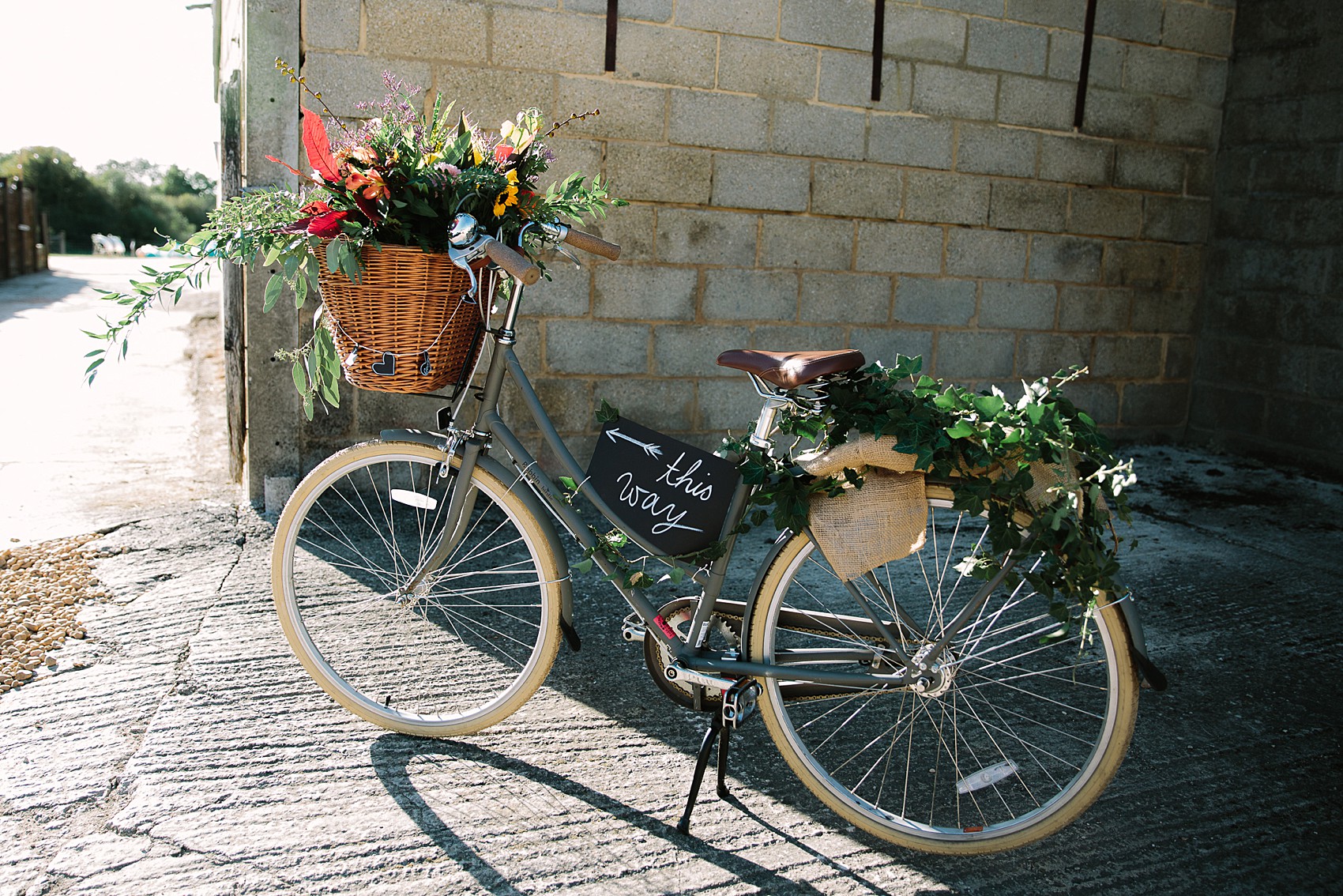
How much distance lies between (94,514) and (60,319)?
9.33 m

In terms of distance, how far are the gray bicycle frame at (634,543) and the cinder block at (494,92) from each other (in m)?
2.13

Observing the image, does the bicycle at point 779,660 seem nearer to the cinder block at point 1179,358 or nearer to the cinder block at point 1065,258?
the cinder block at point 1065,258

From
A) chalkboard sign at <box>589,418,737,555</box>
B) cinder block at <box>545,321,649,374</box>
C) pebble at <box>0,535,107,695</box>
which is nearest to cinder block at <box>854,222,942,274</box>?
cinder block at <box>545,321,649,374</box>

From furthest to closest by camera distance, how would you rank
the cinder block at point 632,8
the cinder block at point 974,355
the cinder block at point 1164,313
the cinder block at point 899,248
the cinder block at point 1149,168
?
1. the cinder block at point 1164,313
2. the cinder block at point 1149,168
3. the cinder block at point 974,355
4. the cinder block at point 899,248
5. the cinder block at point 632,8

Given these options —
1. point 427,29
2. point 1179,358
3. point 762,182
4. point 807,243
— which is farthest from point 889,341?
point 427,29

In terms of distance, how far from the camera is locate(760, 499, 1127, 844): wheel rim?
218 cm

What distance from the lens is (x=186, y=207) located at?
167 ft

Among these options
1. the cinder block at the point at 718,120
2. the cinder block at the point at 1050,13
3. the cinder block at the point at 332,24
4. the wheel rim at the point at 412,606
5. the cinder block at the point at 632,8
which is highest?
the cinder block at the point at 1050,13

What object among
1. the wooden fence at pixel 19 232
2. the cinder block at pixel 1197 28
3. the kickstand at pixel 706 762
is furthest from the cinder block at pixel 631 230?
the wooden fence at pixel 19 232

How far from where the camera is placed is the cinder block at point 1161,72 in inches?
211

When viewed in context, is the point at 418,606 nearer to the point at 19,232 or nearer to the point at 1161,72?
the point at 1161,72

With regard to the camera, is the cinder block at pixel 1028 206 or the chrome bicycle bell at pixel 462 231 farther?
the cinder block at pixel 1028 206

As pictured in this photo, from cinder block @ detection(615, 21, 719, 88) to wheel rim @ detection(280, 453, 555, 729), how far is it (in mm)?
1972

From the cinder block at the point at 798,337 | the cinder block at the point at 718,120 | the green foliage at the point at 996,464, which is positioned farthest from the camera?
the cinder block at the point at 798,337
